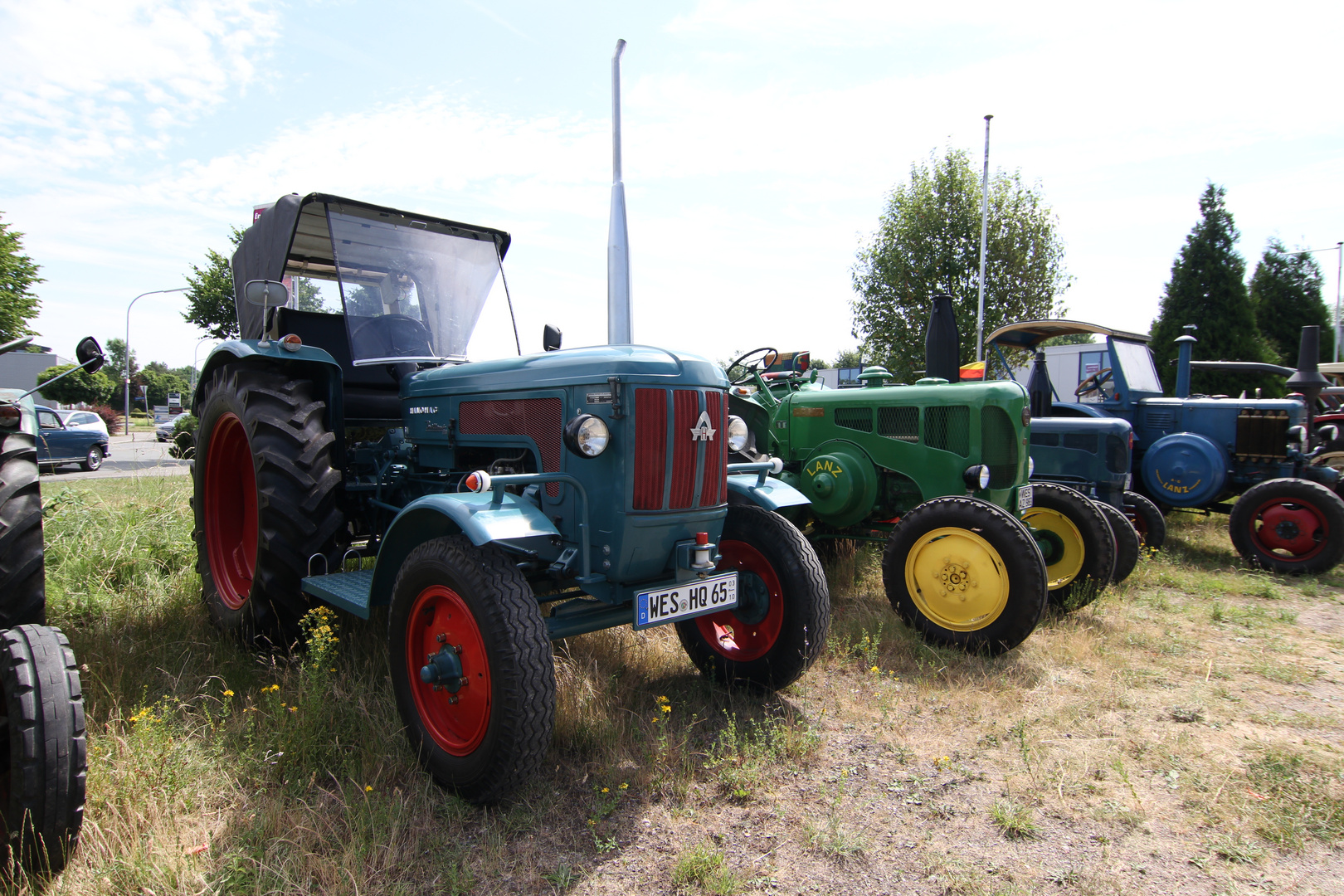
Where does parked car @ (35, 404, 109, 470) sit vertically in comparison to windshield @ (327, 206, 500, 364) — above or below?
below

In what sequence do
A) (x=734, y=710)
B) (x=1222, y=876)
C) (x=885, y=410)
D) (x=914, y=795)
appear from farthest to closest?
(x=885, y=410), (x=734, y=710), (x=914, y=795), (x=1222, y=876)

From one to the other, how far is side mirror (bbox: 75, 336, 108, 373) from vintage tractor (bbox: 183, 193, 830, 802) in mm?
663

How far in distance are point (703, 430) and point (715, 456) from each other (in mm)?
150

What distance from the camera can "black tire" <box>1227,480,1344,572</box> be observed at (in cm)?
650

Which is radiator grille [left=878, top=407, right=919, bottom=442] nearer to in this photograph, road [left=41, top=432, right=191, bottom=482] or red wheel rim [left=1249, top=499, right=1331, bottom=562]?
red wheel rim [left=1249, top=499, right=1331, bottom=562]

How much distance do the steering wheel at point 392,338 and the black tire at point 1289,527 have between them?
24.0 ft

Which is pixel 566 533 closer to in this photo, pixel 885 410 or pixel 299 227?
pixel 299 227

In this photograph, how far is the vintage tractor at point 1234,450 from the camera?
6656 mm

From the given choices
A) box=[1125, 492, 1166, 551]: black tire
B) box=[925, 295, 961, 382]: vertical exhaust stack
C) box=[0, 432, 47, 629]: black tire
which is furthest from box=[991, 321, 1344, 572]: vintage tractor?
box=[0, 432, 47, 629]: black tire

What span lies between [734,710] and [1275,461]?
718 cm

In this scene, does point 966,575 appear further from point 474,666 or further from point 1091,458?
point 1091,458

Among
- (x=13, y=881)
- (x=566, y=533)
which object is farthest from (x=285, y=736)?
(x=566, y=533)

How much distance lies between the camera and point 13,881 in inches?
77.5

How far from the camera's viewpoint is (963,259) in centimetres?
1922
